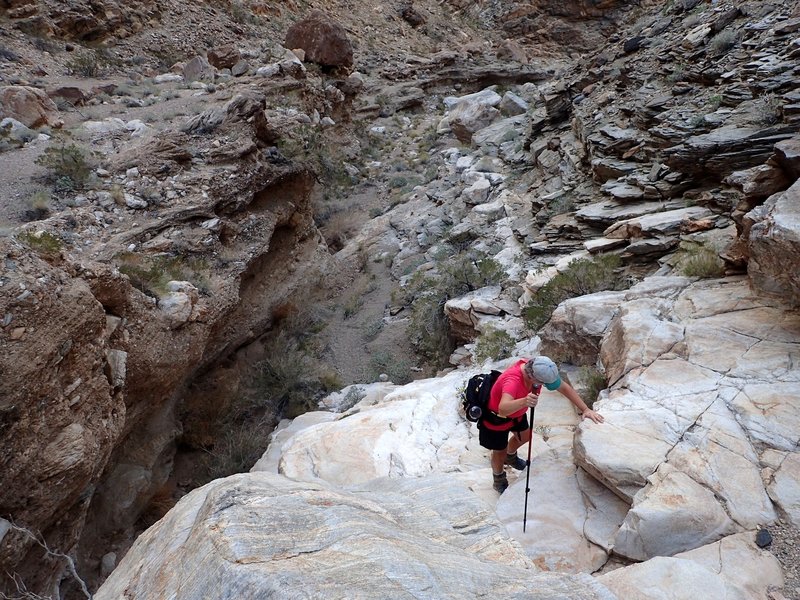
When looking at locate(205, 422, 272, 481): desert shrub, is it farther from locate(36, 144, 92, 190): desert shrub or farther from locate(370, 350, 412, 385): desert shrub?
locate(36, 144, 92, 190): desert shrub

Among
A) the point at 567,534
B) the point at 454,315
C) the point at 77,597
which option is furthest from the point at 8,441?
the point at 454,315

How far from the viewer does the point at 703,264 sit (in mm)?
5074

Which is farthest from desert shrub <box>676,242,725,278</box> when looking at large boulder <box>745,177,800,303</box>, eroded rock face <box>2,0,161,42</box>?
eroded rock face <box>2,0,161,42</box>

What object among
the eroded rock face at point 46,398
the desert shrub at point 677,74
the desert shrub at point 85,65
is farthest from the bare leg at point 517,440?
the desert shrub at point 85,65

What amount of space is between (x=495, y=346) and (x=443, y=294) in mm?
3086

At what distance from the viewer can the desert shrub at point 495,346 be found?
677cm

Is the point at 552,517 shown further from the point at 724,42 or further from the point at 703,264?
the point at 724,42

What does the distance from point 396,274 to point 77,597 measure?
9.40 metres

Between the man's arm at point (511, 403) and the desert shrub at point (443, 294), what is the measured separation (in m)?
5.61

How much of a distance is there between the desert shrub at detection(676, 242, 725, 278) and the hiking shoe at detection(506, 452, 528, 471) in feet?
9.60

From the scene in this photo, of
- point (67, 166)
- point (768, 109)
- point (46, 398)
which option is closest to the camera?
point (46, 398)

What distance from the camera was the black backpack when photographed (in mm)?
3676

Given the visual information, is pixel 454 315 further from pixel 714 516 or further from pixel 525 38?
pixel 525 38

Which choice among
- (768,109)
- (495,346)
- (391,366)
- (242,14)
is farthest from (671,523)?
(242,14)
